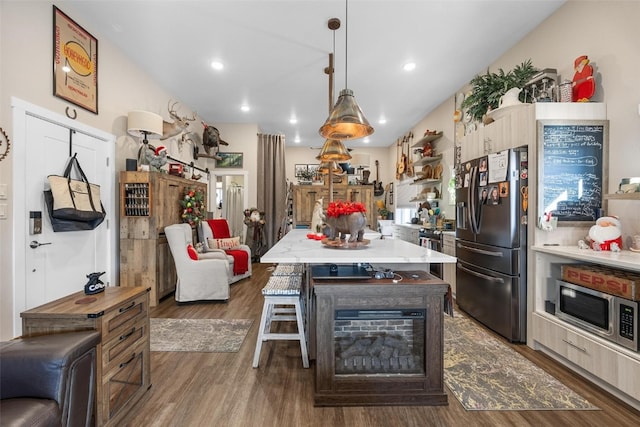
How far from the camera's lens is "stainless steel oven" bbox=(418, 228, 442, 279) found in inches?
167

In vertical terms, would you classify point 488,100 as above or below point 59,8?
below

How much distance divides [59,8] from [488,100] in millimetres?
4323

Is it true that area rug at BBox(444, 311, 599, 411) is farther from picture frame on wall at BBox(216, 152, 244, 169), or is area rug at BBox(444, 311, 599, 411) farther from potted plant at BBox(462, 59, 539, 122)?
picture frame on wall at BBox(216, 152, 244, 169)

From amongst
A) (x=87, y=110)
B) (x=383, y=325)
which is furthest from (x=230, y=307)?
(x=87, y=110)

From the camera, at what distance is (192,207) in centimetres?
427

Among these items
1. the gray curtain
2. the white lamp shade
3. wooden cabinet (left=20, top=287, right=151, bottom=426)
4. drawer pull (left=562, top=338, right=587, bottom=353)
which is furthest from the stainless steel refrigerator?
the gray curtain

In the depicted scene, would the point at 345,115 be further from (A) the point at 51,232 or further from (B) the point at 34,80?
(A) the point at 51,232

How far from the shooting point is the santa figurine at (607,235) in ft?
6.98

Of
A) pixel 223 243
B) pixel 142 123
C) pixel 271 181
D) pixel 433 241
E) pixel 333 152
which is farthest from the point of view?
pixel 271 181

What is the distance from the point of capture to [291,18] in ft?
9.39

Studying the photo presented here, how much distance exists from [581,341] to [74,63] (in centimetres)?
500

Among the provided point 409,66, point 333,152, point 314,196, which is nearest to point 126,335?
point 333,152

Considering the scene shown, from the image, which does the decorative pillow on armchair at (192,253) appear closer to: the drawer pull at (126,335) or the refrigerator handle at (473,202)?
the drawer pull at (126,335)

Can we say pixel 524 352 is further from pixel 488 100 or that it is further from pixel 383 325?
pixel 488 100
